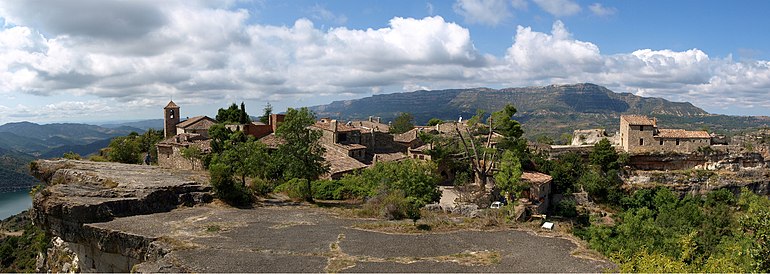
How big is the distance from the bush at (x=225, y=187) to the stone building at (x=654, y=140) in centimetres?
4220

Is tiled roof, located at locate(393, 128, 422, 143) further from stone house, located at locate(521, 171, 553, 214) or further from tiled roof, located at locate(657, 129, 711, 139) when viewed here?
tiled roof, located at locate(657, 129, 711, 139)

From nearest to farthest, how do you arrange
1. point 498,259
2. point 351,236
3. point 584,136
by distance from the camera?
1. point 498,259
2. point 351,236
3. point 584,136

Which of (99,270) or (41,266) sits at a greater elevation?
(99,270)

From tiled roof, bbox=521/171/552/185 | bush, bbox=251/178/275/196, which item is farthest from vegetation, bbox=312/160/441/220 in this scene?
tiled roof, bbox=521/171/552/185

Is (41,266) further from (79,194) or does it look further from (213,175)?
(213,175)

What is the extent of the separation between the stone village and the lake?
77.3m

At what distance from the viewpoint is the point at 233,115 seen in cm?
5316

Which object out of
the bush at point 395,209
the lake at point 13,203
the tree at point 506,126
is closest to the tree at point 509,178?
the tree at point 506,126

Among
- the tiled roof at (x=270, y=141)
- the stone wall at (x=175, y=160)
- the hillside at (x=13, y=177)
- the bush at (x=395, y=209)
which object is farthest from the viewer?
the hillside at (x=13, y=177)

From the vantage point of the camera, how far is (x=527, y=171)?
43.4m

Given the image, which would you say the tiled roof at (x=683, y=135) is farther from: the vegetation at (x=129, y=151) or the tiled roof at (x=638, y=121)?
the vegetation at (x=129, y=151)

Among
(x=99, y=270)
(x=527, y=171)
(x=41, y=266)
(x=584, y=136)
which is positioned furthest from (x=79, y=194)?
(x=584, y=136)

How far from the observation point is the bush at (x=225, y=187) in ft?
70.0

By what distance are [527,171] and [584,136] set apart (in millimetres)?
21768
